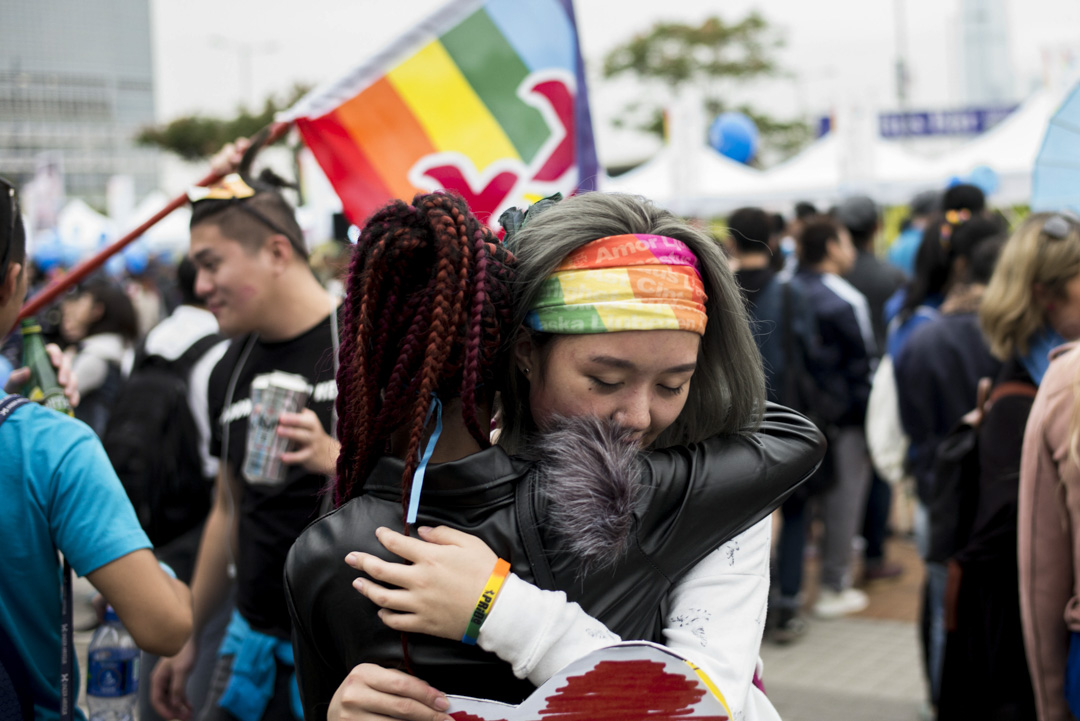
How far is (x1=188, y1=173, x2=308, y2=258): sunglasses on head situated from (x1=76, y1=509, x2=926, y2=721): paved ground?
2166 millimetres

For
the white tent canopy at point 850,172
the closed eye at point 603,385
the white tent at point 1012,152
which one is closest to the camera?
the closed eye at point 603,385

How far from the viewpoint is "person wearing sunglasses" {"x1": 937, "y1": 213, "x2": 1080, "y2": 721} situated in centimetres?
291

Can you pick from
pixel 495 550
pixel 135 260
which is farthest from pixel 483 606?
pixel 135 260

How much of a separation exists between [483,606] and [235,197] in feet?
7.08

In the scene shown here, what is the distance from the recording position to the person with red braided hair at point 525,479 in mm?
1264

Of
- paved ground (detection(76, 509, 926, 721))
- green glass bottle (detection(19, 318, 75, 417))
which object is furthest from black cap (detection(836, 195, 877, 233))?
green glass bottle (detection(19, 318, 75, 417))

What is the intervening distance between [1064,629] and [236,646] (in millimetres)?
2089

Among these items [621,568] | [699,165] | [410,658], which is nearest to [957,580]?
[621,568]

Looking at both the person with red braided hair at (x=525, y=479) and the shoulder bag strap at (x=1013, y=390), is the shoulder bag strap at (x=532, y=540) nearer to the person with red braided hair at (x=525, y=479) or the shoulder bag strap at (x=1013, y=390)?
the person with red braided hair at (x=525, y=479)

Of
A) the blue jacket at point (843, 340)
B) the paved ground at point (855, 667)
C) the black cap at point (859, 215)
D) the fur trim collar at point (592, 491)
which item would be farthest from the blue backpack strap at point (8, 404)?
the black cap at point (859, 215)

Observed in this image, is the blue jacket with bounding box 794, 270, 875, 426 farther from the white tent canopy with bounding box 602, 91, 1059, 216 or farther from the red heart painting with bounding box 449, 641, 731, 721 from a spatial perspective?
the white tent canopy with bounding box 602, 91, 1059, 216

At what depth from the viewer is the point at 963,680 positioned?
3.00 metres

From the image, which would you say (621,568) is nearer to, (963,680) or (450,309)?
(450,309)

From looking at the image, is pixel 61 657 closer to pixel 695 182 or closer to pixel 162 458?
pixel 162 458
